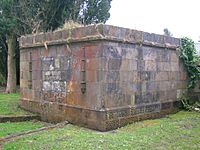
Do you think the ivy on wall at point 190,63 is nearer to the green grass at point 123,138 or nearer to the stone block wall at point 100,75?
the stone block wall at point 100,75

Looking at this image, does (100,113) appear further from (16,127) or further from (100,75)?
(16,127)

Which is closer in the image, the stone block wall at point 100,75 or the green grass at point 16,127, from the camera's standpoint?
the green grass at point 16,127

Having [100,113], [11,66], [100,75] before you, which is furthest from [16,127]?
[11,66]

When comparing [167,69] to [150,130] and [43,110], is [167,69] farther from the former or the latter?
[43,110]

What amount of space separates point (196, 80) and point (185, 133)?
170 inches

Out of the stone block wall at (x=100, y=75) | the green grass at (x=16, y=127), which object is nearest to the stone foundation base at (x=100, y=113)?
the stone block wall at (x=100, y=75)

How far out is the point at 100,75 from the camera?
8.05 m

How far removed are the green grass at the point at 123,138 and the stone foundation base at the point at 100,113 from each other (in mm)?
224

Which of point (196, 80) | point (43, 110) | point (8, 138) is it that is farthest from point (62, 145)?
point (196, 80)

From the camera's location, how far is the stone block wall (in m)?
8.16

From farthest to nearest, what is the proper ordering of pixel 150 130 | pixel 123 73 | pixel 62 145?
pixel 123 73, pixel 150 130, pixel 62 145

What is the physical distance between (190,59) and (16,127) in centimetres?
623

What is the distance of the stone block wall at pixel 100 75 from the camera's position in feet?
26.8

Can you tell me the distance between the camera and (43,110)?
1012 centimetres
